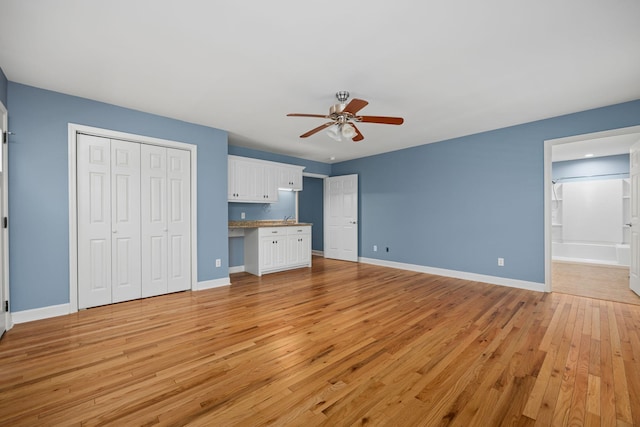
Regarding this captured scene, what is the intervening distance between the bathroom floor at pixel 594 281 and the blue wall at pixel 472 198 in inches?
27.9

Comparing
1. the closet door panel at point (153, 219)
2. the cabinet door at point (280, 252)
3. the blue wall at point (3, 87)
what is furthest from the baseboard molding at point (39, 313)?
the cabinet door at point (280, 252)

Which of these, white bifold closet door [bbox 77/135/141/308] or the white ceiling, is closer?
the white ceiling

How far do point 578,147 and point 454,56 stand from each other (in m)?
5.15

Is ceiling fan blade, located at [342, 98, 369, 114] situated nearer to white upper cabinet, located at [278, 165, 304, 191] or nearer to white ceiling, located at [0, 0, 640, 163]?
white ceiling, located at [0, 0, 640, 163]

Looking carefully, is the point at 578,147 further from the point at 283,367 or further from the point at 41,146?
the point at 41,146

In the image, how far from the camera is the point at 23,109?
291 cm

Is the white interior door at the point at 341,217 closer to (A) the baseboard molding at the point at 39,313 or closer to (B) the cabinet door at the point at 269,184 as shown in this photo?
(B) the cabinet door at the point at 269,184

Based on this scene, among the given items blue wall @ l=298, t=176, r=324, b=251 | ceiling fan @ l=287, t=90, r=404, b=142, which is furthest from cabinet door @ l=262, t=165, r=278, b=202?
ceiling fan @ l=287, t=90, r=404, b=142

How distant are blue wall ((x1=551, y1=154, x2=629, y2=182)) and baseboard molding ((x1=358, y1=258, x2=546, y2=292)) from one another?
459 cm

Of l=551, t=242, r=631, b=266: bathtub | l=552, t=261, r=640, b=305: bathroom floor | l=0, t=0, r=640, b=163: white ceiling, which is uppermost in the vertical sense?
l=0, t=0, r=640, b=163: white ceiling

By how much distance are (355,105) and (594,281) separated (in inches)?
211

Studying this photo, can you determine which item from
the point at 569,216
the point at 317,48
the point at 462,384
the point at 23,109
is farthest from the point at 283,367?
the point at 569,216

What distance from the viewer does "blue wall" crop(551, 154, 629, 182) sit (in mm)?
6277

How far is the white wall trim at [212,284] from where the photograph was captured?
13.7ft
